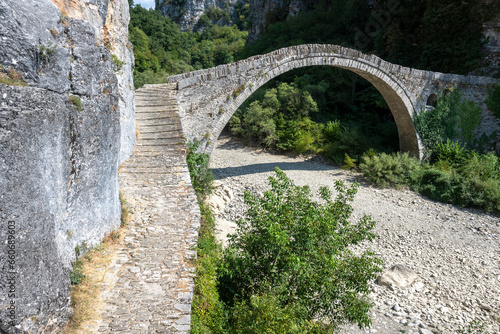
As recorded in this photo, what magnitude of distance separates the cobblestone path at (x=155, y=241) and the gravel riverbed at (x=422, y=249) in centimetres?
265

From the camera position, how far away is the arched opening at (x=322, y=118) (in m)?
14.2

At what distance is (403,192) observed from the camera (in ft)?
35.5

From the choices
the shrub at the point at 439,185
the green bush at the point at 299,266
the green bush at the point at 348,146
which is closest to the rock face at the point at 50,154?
the green bush at the point at 299,266

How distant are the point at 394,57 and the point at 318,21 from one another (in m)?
10.1

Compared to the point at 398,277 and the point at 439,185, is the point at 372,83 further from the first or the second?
the point at 398,277

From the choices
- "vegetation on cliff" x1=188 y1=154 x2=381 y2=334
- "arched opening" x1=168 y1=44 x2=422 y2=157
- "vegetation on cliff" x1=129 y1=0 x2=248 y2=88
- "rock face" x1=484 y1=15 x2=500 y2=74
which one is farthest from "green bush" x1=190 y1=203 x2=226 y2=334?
"rock face" x1=484 y1=15 x2=500 y2=74

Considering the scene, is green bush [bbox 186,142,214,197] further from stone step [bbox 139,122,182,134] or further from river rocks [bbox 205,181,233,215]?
stone step [bbox 139,122,182,134]

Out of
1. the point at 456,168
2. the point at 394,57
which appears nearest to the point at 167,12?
the point at 394,57

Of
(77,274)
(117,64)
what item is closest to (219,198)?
(117,64)

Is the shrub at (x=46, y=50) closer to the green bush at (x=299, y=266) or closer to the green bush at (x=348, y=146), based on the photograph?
the green bush at (x=299, y=266)

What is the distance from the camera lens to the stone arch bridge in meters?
8.35

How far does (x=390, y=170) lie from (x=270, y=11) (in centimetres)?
2469

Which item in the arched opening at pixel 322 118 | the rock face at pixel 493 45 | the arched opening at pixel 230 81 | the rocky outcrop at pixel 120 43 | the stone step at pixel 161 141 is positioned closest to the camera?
the rocky outcrop at pixel 120 43

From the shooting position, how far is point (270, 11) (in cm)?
3025
